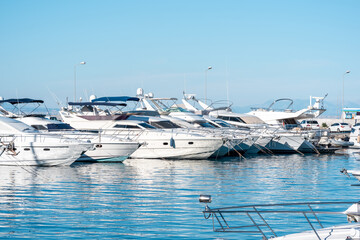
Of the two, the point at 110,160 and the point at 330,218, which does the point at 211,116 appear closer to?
the point at 110,160

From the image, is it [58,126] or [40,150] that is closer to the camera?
[40,150]

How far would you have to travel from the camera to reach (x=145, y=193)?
19.2 meters

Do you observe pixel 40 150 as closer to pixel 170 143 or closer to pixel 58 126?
pixel 58 126

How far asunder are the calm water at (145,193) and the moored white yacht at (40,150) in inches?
28.1

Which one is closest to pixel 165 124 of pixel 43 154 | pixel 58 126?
pixel 58 126

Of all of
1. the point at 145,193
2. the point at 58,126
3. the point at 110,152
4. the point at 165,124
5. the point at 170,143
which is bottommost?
the point at 145,193

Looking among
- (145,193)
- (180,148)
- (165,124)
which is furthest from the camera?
(165,124)

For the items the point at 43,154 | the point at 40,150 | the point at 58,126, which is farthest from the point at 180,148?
the point at 40,150

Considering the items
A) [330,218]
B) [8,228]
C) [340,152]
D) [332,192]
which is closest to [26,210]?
[8,228]

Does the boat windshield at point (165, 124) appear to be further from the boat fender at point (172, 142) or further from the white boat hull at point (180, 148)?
the boat fender at point (172, 142)

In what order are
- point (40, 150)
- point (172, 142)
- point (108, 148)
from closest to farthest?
1. point (40, 150)
2. point (108, 148)
3. point (172, 142)

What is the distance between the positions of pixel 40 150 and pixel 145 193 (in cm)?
906

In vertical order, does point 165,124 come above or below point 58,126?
below

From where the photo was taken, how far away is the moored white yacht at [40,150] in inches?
1043
